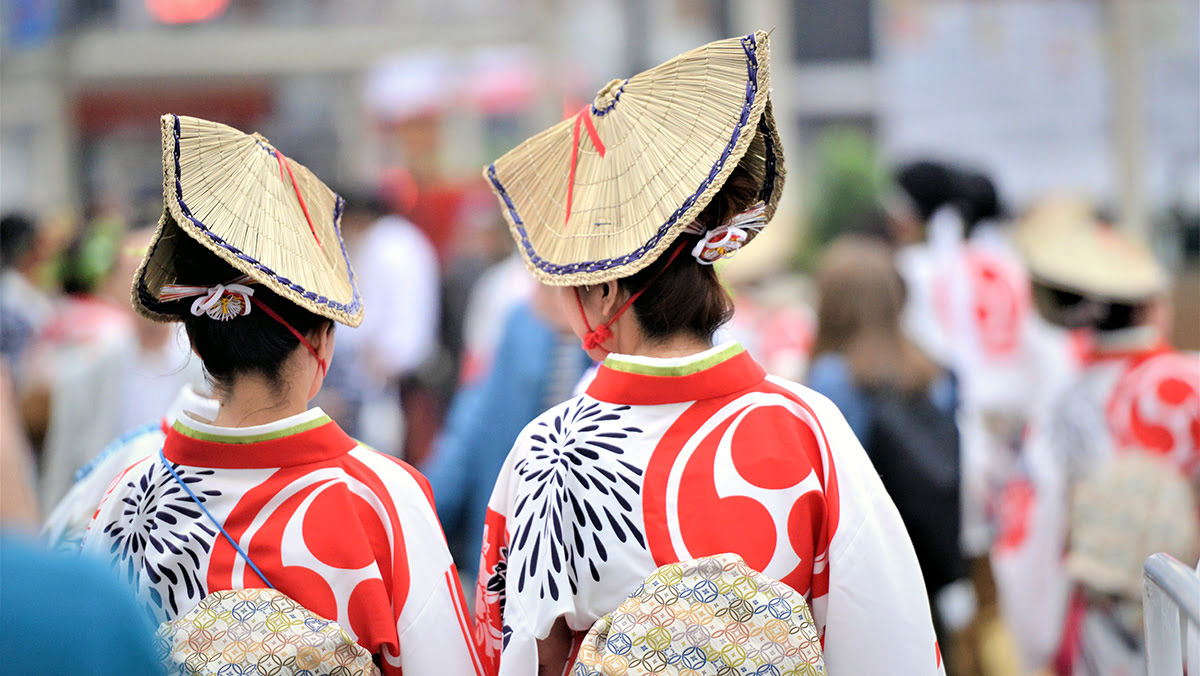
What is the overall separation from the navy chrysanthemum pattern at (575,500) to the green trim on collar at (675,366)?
62 mm

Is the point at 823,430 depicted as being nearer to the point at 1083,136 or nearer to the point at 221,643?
the point at 221,643

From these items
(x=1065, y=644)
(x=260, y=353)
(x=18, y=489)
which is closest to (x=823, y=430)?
(x=260, y=353)

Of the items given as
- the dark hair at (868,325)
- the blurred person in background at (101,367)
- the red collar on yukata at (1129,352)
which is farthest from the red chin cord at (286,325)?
the red collar on yukata at (1129,352)

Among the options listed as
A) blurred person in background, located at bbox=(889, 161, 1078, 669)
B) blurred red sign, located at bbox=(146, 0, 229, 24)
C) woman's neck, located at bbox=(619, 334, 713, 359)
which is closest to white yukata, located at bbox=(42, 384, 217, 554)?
woman's neck, located at bbox=(619, 334, 713, 359)

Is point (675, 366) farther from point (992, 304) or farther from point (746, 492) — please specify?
point (992, 304)

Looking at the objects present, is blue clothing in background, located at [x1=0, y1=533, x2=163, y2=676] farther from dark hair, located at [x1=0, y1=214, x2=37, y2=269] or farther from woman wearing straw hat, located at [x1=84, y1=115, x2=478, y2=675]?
dark hair, located at [x1=0, y1=214, x2=37, y2=269]

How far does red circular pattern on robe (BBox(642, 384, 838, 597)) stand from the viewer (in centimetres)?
174

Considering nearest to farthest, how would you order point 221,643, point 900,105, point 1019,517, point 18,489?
point 221,643, point 18,489, point 1019,517, point 900,105

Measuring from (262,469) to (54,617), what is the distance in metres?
0.87

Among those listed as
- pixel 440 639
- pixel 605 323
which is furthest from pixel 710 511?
pixel 440 639

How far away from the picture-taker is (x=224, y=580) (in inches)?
69.5

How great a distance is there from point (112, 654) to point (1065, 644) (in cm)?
331

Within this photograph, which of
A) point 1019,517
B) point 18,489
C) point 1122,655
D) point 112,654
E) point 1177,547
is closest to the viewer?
point 112,654

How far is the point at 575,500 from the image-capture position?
5.88 ft
